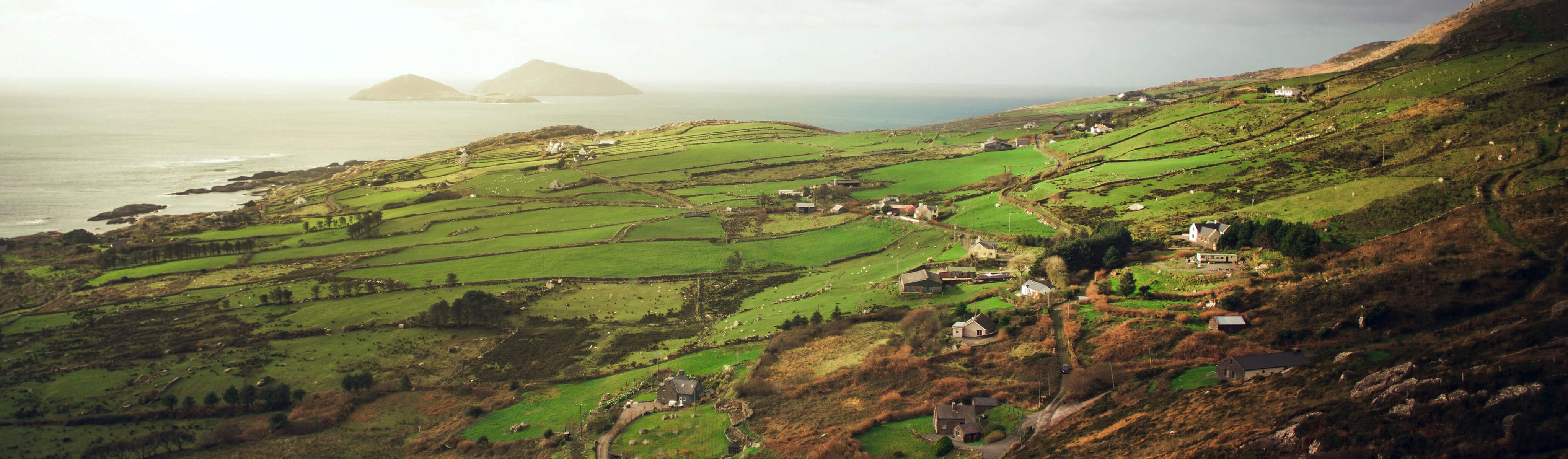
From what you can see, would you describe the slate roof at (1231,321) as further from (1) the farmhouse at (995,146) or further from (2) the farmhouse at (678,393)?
(1) the farmhouse at (995,146)

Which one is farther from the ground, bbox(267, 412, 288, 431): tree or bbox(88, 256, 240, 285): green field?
bbox(88, 256, 240, 285): green field

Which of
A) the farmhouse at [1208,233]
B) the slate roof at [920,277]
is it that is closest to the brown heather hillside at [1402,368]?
the farmhouse at [1208,233]

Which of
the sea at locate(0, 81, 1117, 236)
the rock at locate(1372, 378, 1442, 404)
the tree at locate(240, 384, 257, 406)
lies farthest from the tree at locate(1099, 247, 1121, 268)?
the sea at locate(0, 81, 1117, 236)

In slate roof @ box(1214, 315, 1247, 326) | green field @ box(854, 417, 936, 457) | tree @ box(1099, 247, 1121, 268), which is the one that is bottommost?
green field @ box(854, 417, 936, 457)

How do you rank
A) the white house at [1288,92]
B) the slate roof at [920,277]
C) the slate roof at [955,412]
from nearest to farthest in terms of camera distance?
the slate roof at [955,412], the slate roof at [920,277], the white house at [1288,92]

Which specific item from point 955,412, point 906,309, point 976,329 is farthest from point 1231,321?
point 906,309

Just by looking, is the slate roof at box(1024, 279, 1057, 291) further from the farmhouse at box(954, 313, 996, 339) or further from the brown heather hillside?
the brown heather hillside
